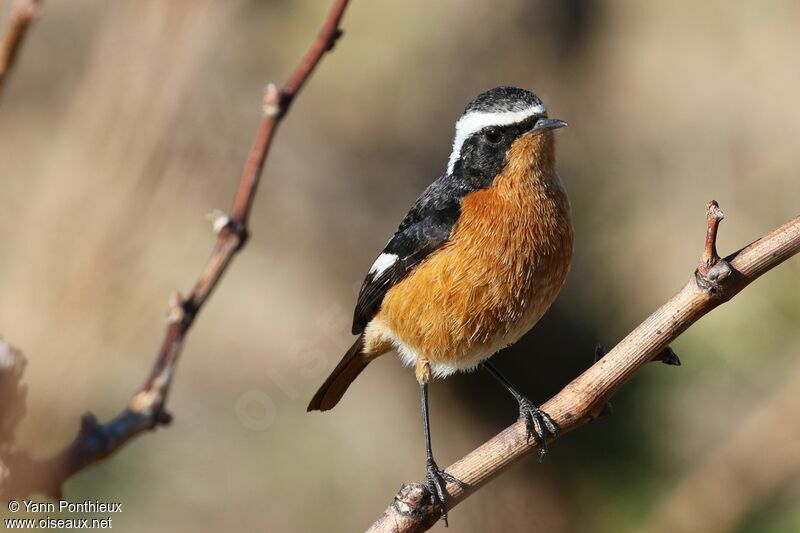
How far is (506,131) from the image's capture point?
3834 mm

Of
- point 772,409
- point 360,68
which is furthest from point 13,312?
point 772,409

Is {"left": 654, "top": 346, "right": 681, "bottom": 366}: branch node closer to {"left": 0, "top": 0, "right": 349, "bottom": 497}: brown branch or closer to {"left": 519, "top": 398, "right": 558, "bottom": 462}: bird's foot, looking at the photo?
{"left": 519, "top": 398, "right": 558, "bottom": 462}: bird's foot

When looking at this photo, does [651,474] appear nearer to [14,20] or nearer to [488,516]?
[488,516]

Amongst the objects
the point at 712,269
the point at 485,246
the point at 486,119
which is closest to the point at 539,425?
the point at 485,246

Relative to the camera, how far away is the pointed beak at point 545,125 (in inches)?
A: 145

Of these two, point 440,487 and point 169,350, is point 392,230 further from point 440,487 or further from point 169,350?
point 169,350

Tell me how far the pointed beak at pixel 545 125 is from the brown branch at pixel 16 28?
106 inches

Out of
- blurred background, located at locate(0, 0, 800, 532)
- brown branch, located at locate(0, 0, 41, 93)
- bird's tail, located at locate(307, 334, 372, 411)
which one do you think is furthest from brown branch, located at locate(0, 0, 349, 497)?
blurred background, located at locate(0, 0, 800, 532)

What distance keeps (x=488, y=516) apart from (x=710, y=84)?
4712 millimetres

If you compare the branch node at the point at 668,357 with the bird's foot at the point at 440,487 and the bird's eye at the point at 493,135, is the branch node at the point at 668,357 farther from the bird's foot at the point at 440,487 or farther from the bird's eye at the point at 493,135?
the bird's eye at the point at 493,135

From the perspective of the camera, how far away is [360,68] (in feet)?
26.4

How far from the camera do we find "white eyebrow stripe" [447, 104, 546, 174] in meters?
3.76

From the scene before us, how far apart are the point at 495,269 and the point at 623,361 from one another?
1025 mm

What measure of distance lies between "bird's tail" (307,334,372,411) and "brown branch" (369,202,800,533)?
146 cm
